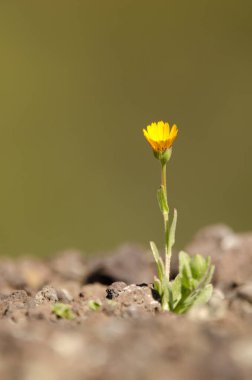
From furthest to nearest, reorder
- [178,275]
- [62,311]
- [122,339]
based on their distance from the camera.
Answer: [178,275] → [62,311] → [122,339]

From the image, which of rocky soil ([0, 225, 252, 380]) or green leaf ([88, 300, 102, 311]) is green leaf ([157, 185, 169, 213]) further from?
green leaf ([88, 300, 102, 311])

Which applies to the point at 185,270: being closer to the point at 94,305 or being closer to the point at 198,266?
the point at 198,266

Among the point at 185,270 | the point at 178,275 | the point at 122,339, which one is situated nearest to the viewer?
the point at 122,339

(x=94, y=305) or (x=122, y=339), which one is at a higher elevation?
(x=94, y=305)

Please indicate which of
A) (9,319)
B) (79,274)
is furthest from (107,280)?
(9,319)

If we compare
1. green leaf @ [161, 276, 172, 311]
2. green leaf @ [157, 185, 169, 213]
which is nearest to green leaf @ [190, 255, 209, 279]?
green leaf @ [161, 276, 172, 311]

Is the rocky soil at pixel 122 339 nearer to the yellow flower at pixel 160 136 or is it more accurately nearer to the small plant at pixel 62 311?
the small plant at pixel 62 311

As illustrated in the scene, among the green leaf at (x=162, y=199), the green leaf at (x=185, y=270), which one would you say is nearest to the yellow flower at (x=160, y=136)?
the green leaf at (x=162, y=199)

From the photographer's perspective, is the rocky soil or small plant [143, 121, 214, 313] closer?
the rocky soil

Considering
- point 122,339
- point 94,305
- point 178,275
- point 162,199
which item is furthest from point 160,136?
point 122,339
